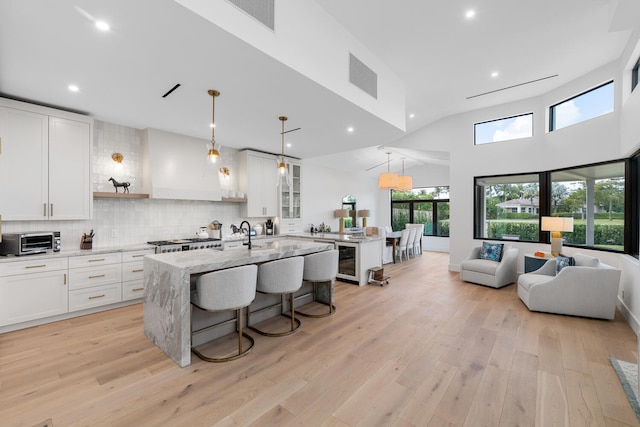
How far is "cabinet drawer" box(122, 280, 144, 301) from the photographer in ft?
→ 13.6

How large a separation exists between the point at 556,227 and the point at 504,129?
8.03ft

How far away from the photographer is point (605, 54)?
13.6 ft

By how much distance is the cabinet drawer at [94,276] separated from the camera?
146 inches

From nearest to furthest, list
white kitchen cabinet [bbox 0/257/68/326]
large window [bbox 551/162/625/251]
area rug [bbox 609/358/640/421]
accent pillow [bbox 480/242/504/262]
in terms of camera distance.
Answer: area rug [bbox 609/358/640/421] → white kitchen cabinet [bbox 0/257/68/326] → large window [bbox 551/162/625/251] → accent pillow [bbox 480/242/504/262]

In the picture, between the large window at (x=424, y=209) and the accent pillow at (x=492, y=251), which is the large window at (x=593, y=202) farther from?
the large window at (x=424, y=209)

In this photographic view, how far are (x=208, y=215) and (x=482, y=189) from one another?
5.99 m

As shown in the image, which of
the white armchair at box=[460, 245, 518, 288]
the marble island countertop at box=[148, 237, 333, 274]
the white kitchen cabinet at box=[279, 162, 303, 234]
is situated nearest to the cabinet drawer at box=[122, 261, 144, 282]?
the marble island countertop at box=[148, 237, 333, 274]

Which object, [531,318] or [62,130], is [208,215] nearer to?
[62,130]

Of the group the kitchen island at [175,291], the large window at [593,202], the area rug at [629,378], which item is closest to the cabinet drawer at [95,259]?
the kitchen island at [175,291]

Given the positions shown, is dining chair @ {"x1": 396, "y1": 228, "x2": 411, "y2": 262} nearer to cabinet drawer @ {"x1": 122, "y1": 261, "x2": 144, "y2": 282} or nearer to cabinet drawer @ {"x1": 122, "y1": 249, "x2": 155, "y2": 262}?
cabinet drawer @ {"x1": 122, "y1": 249, "x2": 155, "y2": 262}

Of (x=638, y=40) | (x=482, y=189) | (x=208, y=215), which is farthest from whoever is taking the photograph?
(x=482, y=189)

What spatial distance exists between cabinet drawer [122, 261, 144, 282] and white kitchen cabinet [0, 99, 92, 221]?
2.87 ft

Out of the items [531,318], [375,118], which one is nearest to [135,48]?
[375,118]

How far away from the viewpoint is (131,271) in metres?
4.20
